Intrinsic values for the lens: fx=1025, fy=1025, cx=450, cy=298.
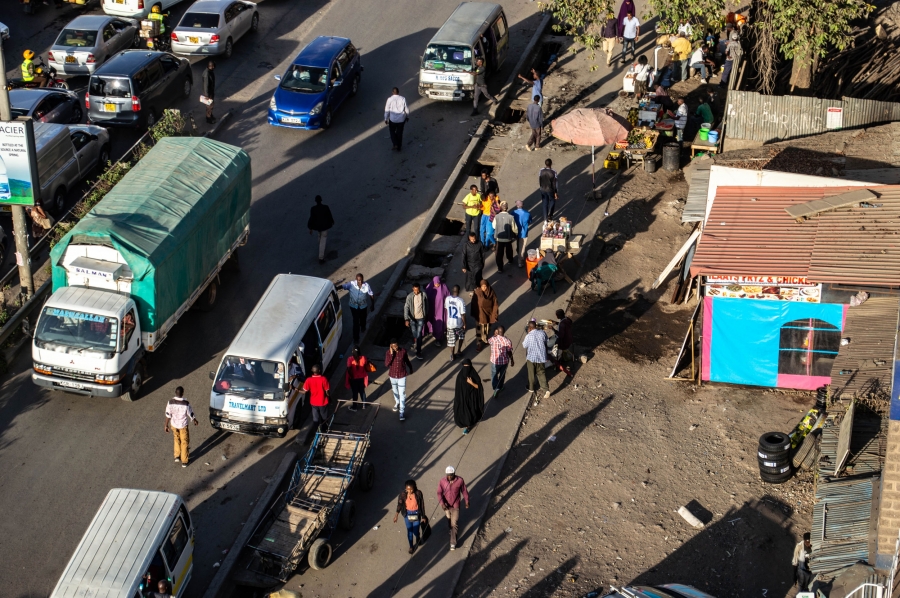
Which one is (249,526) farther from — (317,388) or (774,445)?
(774,445)

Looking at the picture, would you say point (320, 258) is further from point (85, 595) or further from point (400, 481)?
point (85, 595)

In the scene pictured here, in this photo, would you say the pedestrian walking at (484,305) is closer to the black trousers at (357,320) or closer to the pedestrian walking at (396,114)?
the black trousers at (357,320)

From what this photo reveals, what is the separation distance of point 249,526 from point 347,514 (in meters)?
1.59

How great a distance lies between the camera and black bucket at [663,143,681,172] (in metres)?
24.9

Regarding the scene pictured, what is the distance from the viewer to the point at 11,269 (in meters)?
21.9

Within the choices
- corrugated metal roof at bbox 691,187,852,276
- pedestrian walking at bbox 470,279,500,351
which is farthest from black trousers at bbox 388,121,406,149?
corrugated metal roof at bbox 691,187,852,276

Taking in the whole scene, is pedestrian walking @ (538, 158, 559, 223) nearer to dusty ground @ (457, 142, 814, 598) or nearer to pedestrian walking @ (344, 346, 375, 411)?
dusty ground @ (457, 142, 814, 598)

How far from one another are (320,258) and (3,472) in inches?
313

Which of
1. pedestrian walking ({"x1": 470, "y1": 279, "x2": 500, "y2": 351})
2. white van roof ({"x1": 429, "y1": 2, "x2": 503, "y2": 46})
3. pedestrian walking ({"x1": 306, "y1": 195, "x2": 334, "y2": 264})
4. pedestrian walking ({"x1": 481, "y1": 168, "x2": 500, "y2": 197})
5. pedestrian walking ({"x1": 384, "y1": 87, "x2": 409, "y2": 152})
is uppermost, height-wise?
white van roof ({"x1": 429, "y1": 2, "x2": 503, "y2": 46})

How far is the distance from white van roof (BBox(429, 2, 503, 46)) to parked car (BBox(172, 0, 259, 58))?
21.3ft

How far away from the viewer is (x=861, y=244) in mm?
17828

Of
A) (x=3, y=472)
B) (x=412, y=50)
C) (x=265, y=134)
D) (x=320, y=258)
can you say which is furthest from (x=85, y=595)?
(x=412, y=50)

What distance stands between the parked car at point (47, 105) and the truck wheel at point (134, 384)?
33.4ft

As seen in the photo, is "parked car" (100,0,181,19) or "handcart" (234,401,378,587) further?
"parked car" (100,0,181,19)
